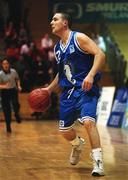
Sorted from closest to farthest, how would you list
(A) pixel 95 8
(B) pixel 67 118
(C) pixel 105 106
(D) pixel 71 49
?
(D) pixel 71 49 < (B) pixel 67 118 < (C) pixel 105 106 < (A) pixel 95 8

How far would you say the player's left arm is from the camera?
6.32m

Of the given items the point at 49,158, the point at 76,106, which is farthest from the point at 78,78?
the point at 49,158

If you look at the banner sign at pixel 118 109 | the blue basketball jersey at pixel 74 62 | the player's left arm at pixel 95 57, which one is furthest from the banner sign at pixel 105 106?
the player's left arm at pixel 95 57

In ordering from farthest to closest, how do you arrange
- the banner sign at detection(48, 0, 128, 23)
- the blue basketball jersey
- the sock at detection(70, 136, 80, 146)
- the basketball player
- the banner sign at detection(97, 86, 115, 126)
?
the banner sign at detection(48, 0, 128, 23), the banner sign at detection(97, 86, 115, 126), the sock at detection(70, 136, 80, 146), the blue basketball jersey, the basketball player

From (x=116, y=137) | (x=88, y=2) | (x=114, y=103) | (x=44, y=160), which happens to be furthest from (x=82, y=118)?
(x=88, y=2)

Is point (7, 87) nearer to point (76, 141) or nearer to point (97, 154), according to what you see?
point (76, 141)

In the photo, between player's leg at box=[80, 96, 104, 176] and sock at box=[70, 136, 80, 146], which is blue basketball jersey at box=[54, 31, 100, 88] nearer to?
player's leg at box=[80, 96, 104, 176]

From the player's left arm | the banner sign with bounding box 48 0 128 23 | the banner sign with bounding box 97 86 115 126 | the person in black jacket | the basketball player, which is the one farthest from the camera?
the banner sign with bounding box 48 0 128 23

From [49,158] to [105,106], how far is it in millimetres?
8597

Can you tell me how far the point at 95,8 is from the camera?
72.9 ft

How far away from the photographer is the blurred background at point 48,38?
1855 cm

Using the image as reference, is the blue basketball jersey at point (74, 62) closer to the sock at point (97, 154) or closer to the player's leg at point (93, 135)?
the player's leg at point (93, 135)

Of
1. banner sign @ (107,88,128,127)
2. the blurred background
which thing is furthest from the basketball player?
the blurred background

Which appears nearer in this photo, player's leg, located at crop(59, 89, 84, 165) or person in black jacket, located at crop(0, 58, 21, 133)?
player's leg, located at crop(59, 89, 84, 165)
